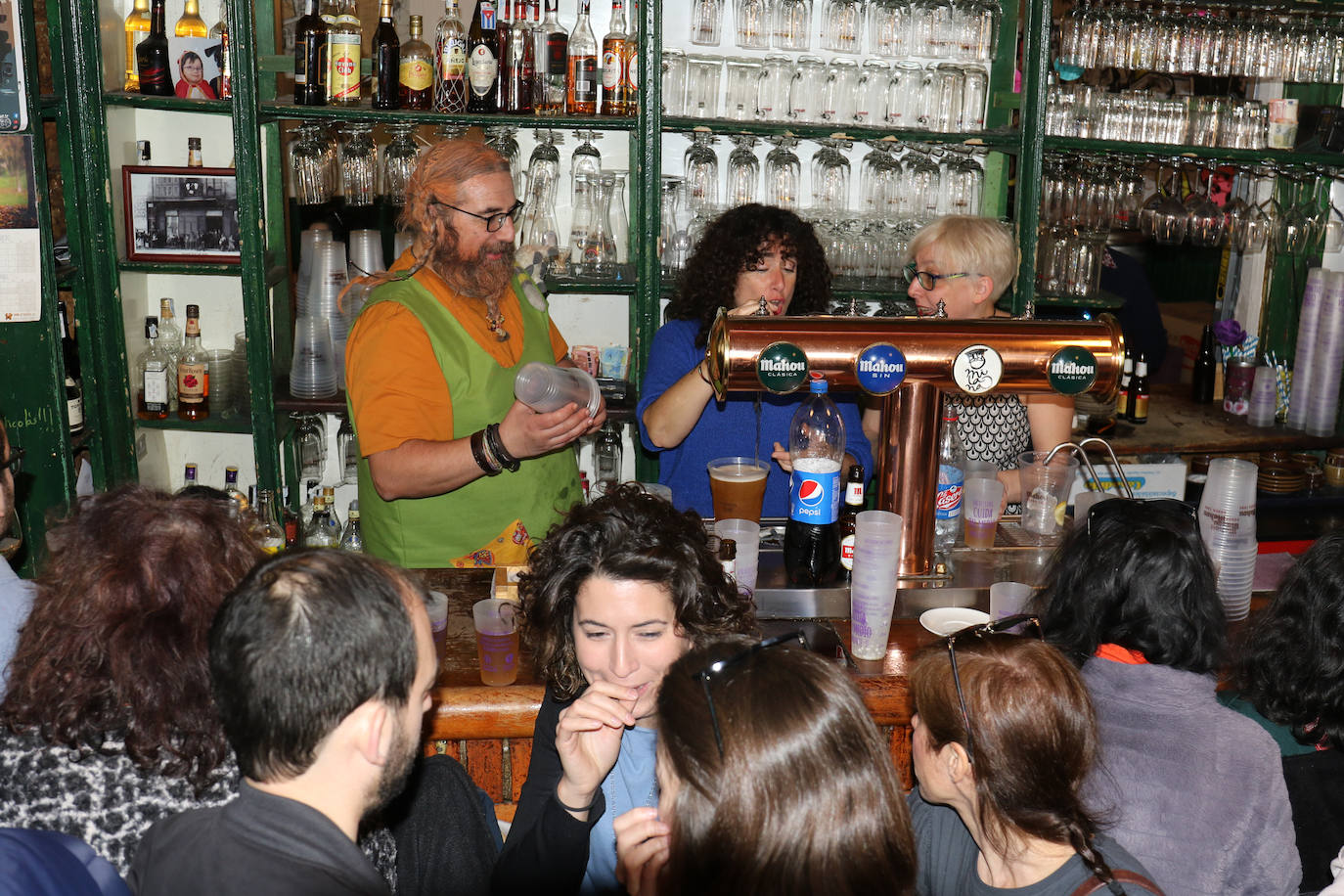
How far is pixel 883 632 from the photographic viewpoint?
205cm

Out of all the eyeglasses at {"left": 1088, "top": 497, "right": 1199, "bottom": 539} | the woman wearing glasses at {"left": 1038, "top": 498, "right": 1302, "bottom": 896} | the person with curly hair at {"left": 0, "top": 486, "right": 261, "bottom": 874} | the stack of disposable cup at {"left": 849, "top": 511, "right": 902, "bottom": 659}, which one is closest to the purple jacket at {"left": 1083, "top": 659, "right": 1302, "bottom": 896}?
the woman wearing glasses at {"left": 1038, "top": 498, "right": 1302, "bottom": 896}

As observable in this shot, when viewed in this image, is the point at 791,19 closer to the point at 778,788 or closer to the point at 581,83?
the point at 581,83

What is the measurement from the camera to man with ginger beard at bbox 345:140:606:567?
2.53m

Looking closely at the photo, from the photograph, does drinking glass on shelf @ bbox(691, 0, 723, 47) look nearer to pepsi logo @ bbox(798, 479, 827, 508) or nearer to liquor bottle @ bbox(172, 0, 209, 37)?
liquor bottle @ bbox(172, 0, 209, 37)

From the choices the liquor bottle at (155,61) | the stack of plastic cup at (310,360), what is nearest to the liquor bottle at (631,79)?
the stack of plastic cup at (310,360)

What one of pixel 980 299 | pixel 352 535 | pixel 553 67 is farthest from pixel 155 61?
pixel 980 299

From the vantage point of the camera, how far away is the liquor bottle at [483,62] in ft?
11.7

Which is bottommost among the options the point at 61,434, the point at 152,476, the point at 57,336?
the point at 152,476

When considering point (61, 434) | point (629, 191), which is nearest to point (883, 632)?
point (629, 191)

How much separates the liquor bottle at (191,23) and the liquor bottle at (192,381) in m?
0.83

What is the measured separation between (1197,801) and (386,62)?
302 centimetres

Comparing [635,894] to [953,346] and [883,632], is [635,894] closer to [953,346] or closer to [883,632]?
[883,632]

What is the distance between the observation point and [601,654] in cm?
181

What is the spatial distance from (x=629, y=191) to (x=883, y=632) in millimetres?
2168
